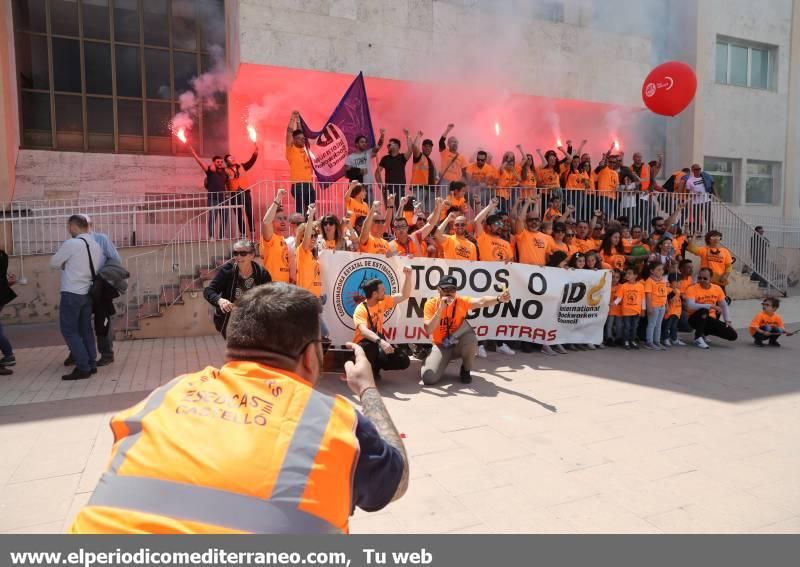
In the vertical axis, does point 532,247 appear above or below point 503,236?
below

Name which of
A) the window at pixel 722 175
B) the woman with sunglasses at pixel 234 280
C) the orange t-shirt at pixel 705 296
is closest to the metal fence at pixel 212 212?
the orange t-shirt at pixel 705 296

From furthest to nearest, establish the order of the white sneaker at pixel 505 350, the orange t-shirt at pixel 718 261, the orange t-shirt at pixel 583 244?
the orange t-shirt at pixel 718 261
the orange t-shirt at pixel 583 244
the white sneaker at pixel 505 350

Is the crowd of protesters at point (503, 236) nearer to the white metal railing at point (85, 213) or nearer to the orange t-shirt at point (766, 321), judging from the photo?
the orange t-shirt at point (766, 321)

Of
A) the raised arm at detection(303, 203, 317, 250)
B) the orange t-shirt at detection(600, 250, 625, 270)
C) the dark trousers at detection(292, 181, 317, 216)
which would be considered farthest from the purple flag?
the orange t-shirt at detection(600, 250, 625, 270)

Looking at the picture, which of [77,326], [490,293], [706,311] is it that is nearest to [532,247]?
[490,293]

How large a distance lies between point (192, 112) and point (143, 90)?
1.13 m

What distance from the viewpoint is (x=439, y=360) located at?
6234mm

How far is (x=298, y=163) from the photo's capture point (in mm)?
9883

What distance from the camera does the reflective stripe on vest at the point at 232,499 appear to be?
4.19ft

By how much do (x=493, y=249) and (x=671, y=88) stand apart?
5246 mm

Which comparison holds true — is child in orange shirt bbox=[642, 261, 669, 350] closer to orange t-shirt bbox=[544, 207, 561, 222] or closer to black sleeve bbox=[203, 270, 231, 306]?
orange t-shirt bbox=[544, 207, 561, 222]

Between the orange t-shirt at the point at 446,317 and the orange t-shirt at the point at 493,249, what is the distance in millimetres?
1641

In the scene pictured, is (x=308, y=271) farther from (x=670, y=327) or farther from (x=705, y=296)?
(x=705, y=296)
